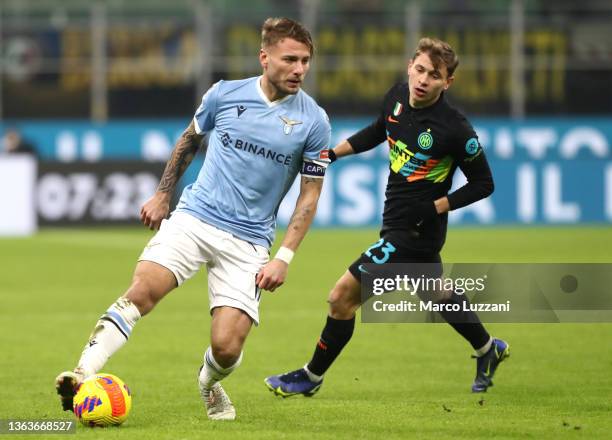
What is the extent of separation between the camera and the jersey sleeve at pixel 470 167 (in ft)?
Answer: 26.6

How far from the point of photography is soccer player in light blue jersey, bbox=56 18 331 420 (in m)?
7.10

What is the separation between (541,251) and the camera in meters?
18.6

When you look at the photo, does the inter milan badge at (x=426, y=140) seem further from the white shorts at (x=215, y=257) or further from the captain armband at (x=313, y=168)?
the white shorts at (x=215, y=257)

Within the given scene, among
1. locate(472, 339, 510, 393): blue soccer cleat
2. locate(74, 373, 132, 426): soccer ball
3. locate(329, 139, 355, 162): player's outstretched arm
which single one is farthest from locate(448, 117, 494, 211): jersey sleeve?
locate(74, 373, 132, 426): soccer ball

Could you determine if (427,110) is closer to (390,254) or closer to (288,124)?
(390,254)

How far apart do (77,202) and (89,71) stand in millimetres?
5431

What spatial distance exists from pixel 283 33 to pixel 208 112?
2.10 feet

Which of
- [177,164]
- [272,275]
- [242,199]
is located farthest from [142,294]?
[177,164]

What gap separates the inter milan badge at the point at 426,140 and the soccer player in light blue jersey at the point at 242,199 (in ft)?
3.25

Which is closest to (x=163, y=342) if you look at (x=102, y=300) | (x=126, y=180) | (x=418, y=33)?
(x=102, y=300)

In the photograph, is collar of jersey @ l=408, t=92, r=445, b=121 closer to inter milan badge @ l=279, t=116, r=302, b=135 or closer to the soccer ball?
inter milan badge @ l=279, t=116, r=302, b=135

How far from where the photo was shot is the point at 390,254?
827 cm

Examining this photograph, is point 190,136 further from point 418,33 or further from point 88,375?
point 418,33

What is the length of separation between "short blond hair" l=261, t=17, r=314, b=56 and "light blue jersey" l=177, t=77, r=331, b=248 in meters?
0.33
